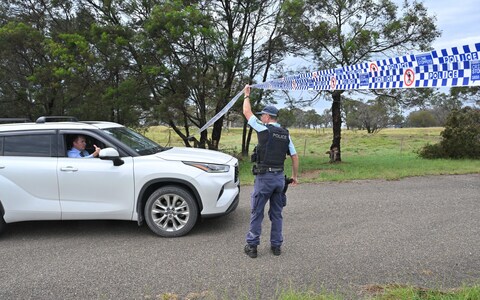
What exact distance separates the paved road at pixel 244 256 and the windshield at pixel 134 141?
1.18 meters

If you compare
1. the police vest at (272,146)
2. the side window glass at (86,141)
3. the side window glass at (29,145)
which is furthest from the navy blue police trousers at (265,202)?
the side window glass at (29,145)

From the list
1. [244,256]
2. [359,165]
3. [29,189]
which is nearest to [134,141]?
[29,189]

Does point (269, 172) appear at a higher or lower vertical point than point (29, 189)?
higher

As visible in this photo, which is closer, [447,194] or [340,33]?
[447,194]

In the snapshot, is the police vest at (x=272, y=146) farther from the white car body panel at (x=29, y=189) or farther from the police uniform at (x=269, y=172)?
the white car body panel at (x=29, y=189)

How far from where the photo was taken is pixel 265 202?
173 inches

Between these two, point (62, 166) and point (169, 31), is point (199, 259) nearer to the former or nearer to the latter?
point (62, 166)

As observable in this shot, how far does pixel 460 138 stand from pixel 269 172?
16994 mm

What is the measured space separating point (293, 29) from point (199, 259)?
44.6ft

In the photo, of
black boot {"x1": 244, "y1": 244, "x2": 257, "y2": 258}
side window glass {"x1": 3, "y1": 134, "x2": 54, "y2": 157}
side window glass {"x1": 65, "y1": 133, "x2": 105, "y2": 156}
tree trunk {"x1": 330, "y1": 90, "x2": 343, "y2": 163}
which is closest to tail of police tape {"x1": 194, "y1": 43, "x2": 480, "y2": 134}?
black boot {"x1": 244, "y1": 244, "x2": 257, "y2": 258}

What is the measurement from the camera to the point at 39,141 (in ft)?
17.4

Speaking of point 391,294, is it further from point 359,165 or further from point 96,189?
point 359,165

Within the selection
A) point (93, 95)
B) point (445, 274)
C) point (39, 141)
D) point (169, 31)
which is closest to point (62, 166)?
point (39, 141)

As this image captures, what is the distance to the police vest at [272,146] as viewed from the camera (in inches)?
168
